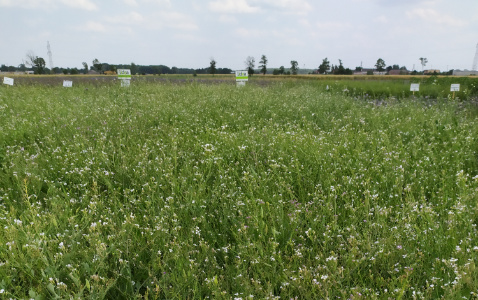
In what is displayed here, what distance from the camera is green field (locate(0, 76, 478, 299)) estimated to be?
217 centimetres

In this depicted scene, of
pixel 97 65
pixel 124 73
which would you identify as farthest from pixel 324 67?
pixel 124 73

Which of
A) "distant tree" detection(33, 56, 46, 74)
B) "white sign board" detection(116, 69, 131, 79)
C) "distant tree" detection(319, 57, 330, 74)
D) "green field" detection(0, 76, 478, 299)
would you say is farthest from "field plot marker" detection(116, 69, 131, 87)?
"distant tree" detection(319, 57, 330, 74)

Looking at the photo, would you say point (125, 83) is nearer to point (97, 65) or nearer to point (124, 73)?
point (124, 73)

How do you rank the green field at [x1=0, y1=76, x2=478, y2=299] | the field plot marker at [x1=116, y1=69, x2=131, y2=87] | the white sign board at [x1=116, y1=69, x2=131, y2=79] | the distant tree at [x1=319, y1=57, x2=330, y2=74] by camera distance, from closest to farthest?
the green field at [x1=0, y1=76, x2=478, y2=299] < the field plot marker at [x1=116, y1=69, x2=131, y2=87] < the white sign board at [x1=116, y1=69, x2=131, y2=79] < the distant tree at [x1=319, y1=57, x2=330, y2=74]

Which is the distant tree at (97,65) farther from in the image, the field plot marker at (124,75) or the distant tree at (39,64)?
the field plot marker at (124,75)

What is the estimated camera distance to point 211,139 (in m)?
5.29

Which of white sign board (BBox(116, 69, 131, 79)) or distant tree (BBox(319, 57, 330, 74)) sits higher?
distant tree (BBox(319, 57, 330, 74))

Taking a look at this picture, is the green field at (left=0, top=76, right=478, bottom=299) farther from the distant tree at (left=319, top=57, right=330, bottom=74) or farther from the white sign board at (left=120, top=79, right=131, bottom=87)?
the distant tree at (left=319, top=57, right=330, bottom=74)

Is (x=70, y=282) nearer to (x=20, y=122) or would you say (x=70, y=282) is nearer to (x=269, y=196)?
(x=269, y=196)

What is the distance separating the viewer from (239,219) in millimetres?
3023

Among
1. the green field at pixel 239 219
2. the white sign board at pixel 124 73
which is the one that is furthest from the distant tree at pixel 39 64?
the green field at pixel 239 219

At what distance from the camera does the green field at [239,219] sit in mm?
2166

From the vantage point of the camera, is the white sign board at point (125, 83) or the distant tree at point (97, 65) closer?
the white sign board at point (125, 83)

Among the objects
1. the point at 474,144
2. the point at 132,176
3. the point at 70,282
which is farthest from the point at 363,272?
the point at 474,144
